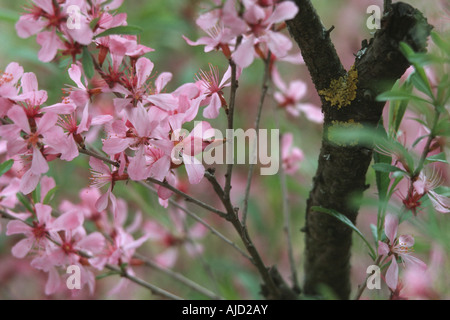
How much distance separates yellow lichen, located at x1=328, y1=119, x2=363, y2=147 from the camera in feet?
1.92

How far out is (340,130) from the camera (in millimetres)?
587

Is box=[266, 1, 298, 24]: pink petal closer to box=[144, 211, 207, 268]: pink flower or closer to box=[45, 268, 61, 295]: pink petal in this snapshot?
box=[45, 268, 61, 295]: pink petal

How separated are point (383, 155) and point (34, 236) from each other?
51cm

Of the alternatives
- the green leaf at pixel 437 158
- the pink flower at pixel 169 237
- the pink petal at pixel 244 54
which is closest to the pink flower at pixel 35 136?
the pink petal at pixel 244 54

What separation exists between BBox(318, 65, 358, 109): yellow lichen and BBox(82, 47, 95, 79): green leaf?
0.30m

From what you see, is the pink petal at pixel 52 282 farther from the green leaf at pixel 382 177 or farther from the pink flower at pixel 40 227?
the green leaf at pixel 382 177

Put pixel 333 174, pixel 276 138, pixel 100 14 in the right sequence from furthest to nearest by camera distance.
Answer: pixel 276 138, pixel 333 174, pixel 100 14

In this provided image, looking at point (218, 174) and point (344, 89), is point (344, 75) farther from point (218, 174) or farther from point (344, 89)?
point (218, 174)

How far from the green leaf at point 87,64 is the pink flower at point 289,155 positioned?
0.53m

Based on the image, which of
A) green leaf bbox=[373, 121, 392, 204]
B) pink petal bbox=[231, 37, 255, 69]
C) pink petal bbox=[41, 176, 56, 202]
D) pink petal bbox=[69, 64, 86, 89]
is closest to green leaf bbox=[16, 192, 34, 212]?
pink petal bbox=[41, 176, 56, 202]
